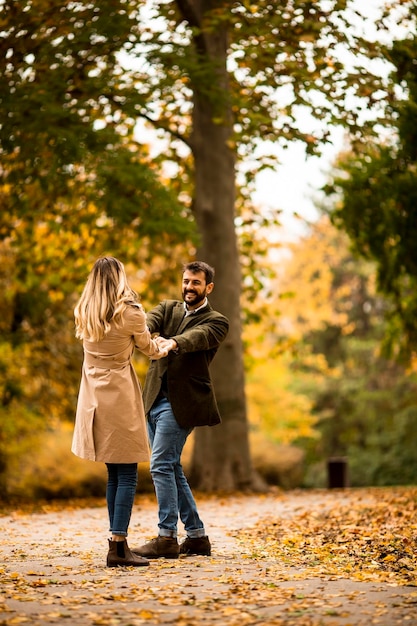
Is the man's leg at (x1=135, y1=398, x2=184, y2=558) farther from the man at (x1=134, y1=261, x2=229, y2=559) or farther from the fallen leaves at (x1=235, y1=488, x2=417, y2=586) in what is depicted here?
the fallen leaves at (x1=235, y1=488, x2=417, y2=586)

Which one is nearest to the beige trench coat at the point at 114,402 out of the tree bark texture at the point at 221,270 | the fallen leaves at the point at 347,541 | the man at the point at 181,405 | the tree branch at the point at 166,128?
the man at the point at 181,405

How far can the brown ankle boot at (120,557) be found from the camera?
7.04 m

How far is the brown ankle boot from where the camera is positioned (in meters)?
7.04

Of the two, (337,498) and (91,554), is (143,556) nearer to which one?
(91,554)

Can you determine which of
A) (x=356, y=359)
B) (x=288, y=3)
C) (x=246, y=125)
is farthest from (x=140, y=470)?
(x=356, y=359)

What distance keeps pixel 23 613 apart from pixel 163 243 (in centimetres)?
1361

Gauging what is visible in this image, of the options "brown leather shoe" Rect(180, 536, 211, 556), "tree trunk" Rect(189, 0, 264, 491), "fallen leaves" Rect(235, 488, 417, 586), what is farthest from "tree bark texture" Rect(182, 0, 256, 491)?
"brown leather shoe" Rect(180, 536, 211, 556)

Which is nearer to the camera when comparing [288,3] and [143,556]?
[143,556]

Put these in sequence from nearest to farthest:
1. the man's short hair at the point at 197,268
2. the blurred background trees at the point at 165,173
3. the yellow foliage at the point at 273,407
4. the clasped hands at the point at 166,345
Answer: the clasped hands at the point at 166,345, the man's short hair at the point at 197,268, the blurred background trees at the point at 165,173, the yellow foliage at the point at 273,407

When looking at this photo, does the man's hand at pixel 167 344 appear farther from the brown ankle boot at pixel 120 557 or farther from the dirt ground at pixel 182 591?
the dirt ground at pixel 182 591

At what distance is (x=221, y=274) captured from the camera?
16.0 m

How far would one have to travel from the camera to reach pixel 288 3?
13883 millimetres

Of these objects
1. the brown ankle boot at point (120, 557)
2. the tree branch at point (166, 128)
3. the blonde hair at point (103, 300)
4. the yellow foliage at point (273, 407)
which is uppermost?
the blonde hair at point (103, 300)

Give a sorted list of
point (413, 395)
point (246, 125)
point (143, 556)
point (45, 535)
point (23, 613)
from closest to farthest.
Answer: point (23, 613)
point (143, 556)
point (45, 535)
point (246, 125)
point (413, 395)
